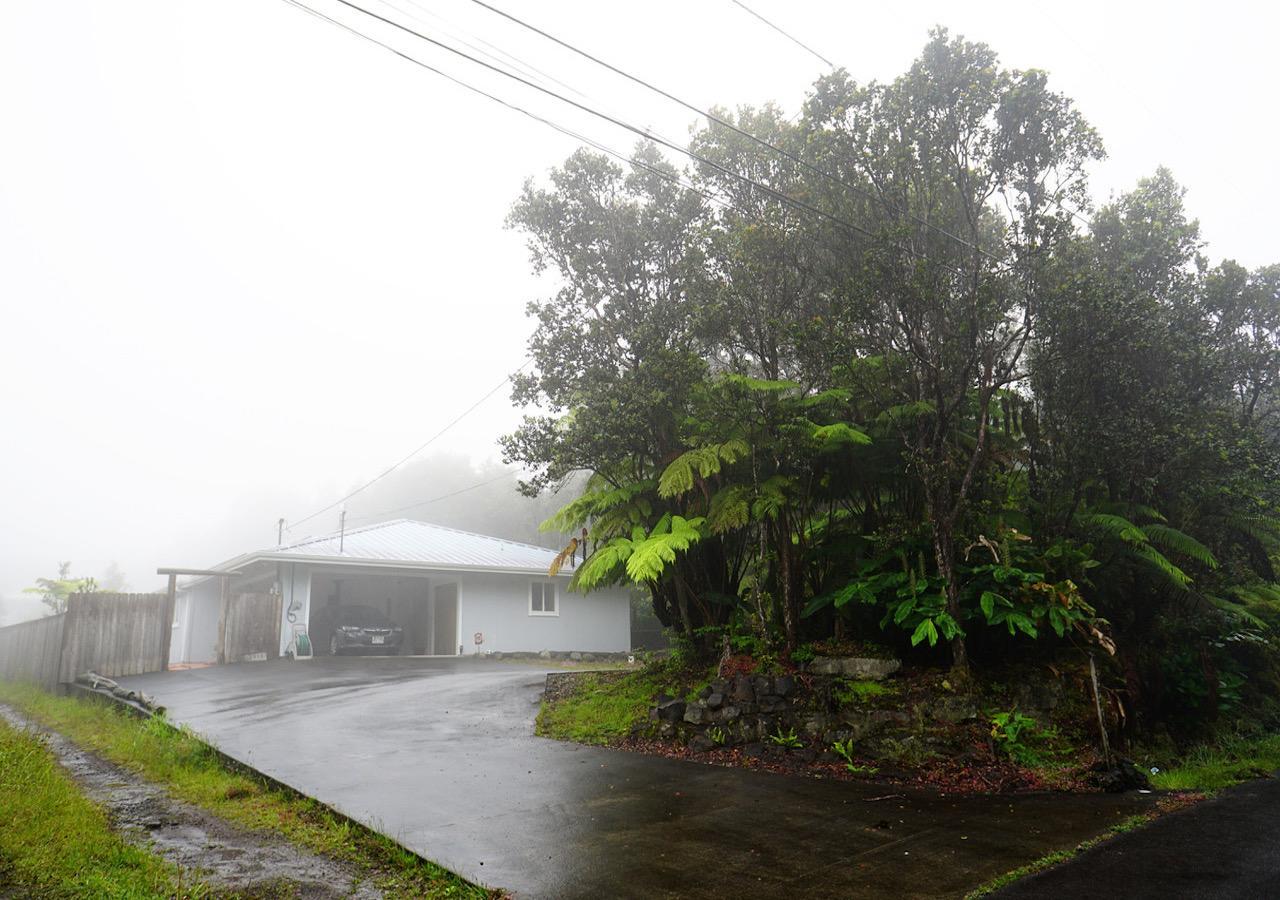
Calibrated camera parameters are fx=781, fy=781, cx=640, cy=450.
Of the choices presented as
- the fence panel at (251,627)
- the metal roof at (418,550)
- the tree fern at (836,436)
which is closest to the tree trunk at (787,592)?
the tree fern at (836,436)

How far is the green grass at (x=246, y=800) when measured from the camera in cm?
432

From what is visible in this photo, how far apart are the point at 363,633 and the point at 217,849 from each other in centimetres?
1683

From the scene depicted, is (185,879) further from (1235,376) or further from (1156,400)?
(1235,376)

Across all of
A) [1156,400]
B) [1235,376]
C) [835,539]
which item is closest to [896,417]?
[835,539]

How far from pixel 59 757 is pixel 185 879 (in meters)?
5.74

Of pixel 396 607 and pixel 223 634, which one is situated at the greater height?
pixel 396 607

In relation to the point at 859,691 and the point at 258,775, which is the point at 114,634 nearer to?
the point at 258,775

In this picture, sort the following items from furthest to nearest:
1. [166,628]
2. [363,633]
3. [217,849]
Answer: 1. [363,633]
2. [166,628]
3. [217,849]

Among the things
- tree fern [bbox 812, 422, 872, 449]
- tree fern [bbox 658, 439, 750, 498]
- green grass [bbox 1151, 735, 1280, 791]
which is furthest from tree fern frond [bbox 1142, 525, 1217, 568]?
tree fern [bbox 658, 439, 750, 498]

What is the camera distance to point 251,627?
61.2 ft

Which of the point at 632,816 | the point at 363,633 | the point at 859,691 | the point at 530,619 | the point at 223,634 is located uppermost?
the point at 530,619

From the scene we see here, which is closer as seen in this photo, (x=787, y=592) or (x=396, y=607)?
(x=787, y=592)

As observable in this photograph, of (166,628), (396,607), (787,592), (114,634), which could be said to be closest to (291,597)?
(166,628)

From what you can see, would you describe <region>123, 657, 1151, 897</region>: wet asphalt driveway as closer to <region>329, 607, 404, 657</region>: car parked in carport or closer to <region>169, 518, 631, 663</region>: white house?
<region>169, 518, 631, 663</region>: white house
